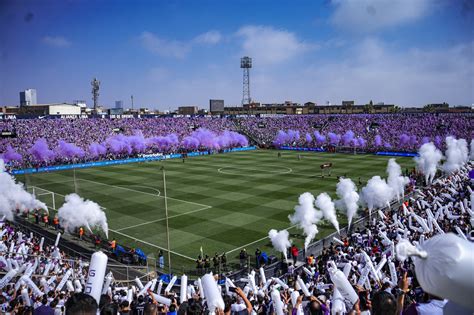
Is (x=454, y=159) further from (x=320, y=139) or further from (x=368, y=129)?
(x=368, y=129)

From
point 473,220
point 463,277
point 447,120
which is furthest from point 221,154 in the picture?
point 463,277

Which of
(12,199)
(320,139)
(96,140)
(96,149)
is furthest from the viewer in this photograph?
(320,139)

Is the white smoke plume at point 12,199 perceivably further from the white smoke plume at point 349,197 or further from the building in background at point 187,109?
the building in background at point 187,109

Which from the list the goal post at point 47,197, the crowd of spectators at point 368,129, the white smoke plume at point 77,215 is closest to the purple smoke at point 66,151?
the goal post at point 47,197

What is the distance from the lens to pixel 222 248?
2423 centimetres

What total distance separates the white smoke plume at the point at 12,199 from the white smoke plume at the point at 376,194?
81.2 feet

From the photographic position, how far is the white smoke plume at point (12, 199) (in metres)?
27.3

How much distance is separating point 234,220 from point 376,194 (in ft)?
36.1

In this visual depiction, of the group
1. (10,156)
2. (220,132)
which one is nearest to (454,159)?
(10,156)

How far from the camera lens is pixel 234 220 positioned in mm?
30031

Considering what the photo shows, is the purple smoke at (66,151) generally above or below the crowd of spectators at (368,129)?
below

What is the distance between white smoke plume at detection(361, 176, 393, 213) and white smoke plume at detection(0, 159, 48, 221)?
24740mm

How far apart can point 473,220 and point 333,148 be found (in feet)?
202

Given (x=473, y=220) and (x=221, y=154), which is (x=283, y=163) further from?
(x=473, y=220)
